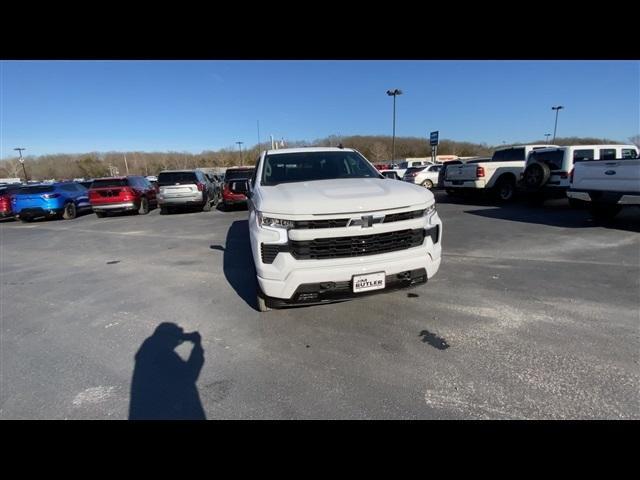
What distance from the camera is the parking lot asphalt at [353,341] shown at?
7.58 feet

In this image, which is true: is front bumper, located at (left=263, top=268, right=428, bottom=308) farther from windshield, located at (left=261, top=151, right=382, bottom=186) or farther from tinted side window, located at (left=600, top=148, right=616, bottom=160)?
tinted side window, located at (left=600, top=148, right=616, bottom=160)

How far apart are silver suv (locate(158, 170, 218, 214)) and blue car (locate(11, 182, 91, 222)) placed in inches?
181

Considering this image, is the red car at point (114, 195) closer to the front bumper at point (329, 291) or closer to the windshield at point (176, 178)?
the windshield at point (176, 178)

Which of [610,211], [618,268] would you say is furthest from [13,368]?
[610,211]

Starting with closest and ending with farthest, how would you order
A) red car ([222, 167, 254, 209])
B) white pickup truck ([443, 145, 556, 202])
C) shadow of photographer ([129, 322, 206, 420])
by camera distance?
shadow of photographer ([129, 322, 206, 420]) → red car ([222, 167, 254, 209]) → white pickup truck ([443, 145, 556, 202])

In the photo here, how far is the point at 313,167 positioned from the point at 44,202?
1502 centimetres

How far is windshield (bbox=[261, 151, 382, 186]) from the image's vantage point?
4384 millimetres

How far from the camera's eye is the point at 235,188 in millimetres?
4633

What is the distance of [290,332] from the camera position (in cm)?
335

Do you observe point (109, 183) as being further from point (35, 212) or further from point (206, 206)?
point (206, 206)

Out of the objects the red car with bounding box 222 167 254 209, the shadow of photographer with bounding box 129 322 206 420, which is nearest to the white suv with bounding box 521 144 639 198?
the red car with bounding box 222 167 254 209
